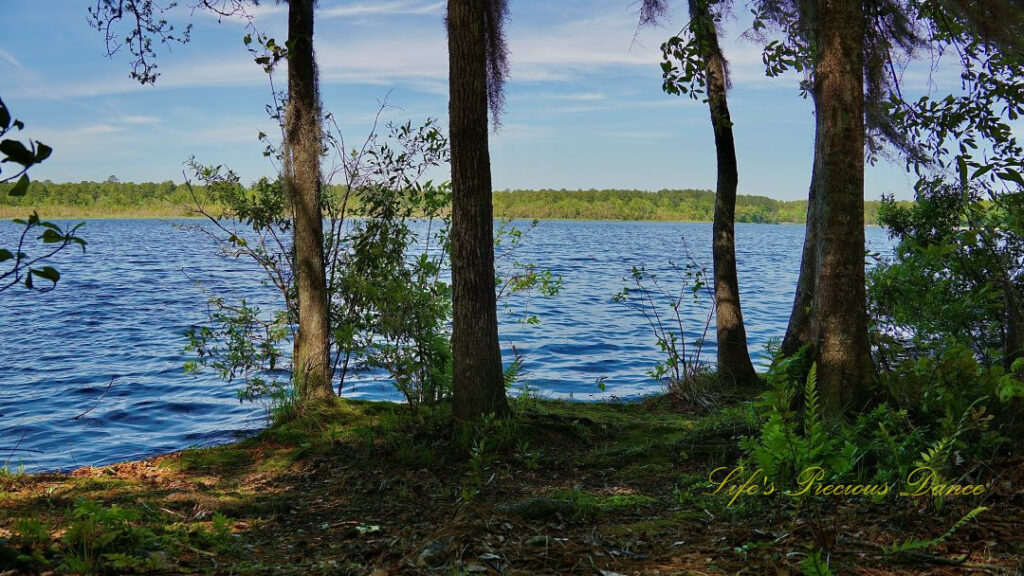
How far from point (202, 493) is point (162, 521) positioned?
114 cm

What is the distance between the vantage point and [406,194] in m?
8.44

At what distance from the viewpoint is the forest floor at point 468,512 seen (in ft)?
9.99

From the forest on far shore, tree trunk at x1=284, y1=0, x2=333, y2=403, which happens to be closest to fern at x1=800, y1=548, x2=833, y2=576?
tree trunk at x1=284, y1=0, x2=333, y2=403

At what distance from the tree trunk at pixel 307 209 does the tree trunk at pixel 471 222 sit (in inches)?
85.7

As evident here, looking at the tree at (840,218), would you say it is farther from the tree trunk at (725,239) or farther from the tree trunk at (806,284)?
the tree trunk at (725,239)

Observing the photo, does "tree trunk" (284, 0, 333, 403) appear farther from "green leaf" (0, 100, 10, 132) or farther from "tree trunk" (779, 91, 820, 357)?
"green leaf" (0, 100, 10, 132)

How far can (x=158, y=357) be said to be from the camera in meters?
14.5

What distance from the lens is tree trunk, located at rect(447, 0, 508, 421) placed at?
19.5 feet

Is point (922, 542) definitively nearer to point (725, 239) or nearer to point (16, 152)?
point (16, 152)

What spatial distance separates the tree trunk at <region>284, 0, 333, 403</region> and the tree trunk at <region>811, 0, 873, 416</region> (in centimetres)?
486

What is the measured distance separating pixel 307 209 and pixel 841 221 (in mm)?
5133

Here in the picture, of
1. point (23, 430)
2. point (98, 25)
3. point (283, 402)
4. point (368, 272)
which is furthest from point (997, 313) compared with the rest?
point (23, 430)

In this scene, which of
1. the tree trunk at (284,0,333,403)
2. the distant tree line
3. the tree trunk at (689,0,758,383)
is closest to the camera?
the tree trunk at (284,0,333,403)

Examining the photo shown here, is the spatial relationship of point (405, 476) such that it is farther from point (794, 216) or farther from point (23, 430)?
point (794, 216)
